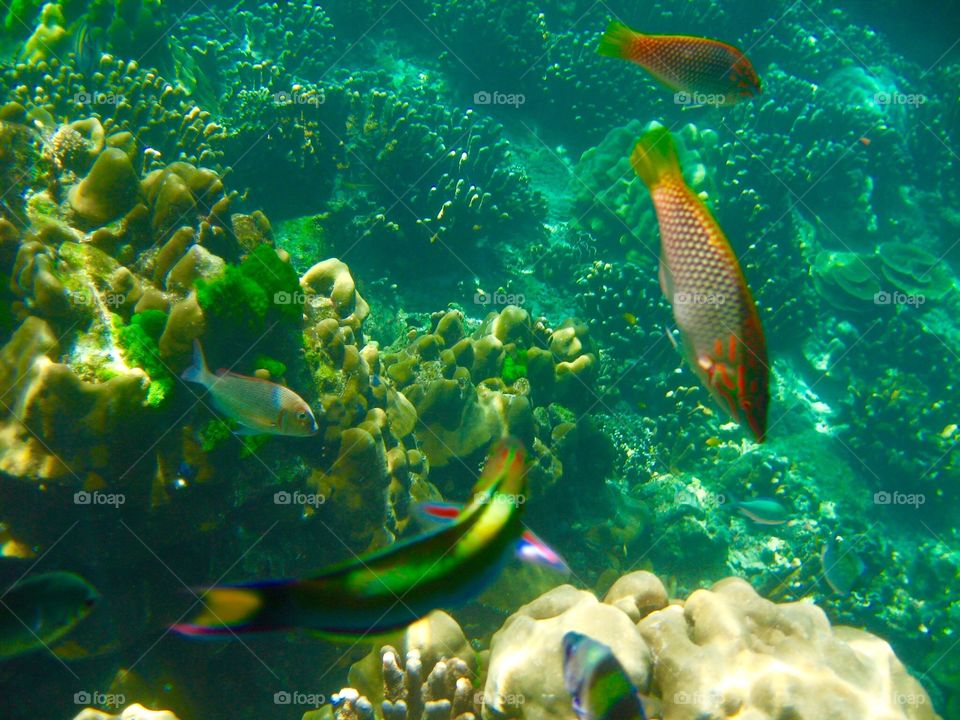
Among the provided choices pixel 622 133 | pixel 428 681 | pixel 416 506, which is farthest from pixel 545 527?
pixel 622 133

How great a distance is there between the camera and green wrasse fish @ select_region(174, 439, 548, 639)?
2.65 feet

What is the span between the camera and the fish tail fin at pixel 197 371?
270cm

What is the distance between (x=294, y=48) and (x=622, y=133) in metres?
5.82

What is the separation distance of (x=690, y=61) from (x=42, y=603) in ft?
13.7

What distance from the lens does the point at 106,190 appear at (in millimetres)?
3520
